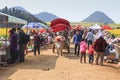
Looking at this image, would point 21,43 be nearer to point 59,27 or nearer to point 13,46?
point 13,46

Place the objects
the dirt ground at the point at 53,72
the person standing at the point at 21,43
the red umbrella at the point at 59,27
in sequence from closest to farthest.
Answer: the dirt ground at the point at 53,72 < the person standing at the point at 21,43 < the red umbrella at the point at 59,27

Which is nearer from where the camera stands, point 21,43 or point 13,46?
point 13,46

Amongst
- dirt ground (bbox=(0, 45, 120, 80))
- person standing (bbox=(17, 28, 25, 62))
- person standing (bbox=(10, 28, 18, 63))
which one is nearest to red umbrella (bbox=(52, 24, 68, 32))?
person standing (bbox=(17, 28, 25, 62))

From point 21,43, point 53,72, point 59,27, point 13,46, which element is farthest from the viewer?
point 59,27

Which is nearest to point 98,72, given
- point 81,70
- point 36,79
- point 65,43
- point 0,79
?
point 81,70

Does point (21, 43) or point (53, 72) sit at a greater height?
point (21, 43)

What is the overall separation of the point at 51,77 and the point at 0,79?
6.77 ft

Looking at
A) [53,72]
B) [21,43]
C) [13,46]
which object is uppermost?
[21,43]

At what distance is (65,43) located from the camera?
29.8 metres

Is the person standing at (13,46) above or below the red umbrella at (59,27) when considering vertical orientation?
below

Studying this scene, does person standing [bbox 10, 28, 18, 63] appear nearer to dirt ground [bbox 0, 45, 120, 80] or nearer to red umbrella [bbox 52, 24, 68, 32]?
dirt ground [bbox 0, 45, 120, 80]

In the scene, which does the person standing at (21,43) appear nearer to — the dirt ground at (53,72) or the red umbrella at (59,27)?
the dirt ground at (53,72)

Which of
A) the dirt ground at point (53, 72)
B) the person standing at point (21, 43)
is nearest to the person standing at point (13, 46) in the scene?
the person standing at point (21, 43)

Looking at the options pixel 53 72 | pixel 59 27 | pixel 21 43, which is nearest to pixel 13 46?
pixel 21 43
